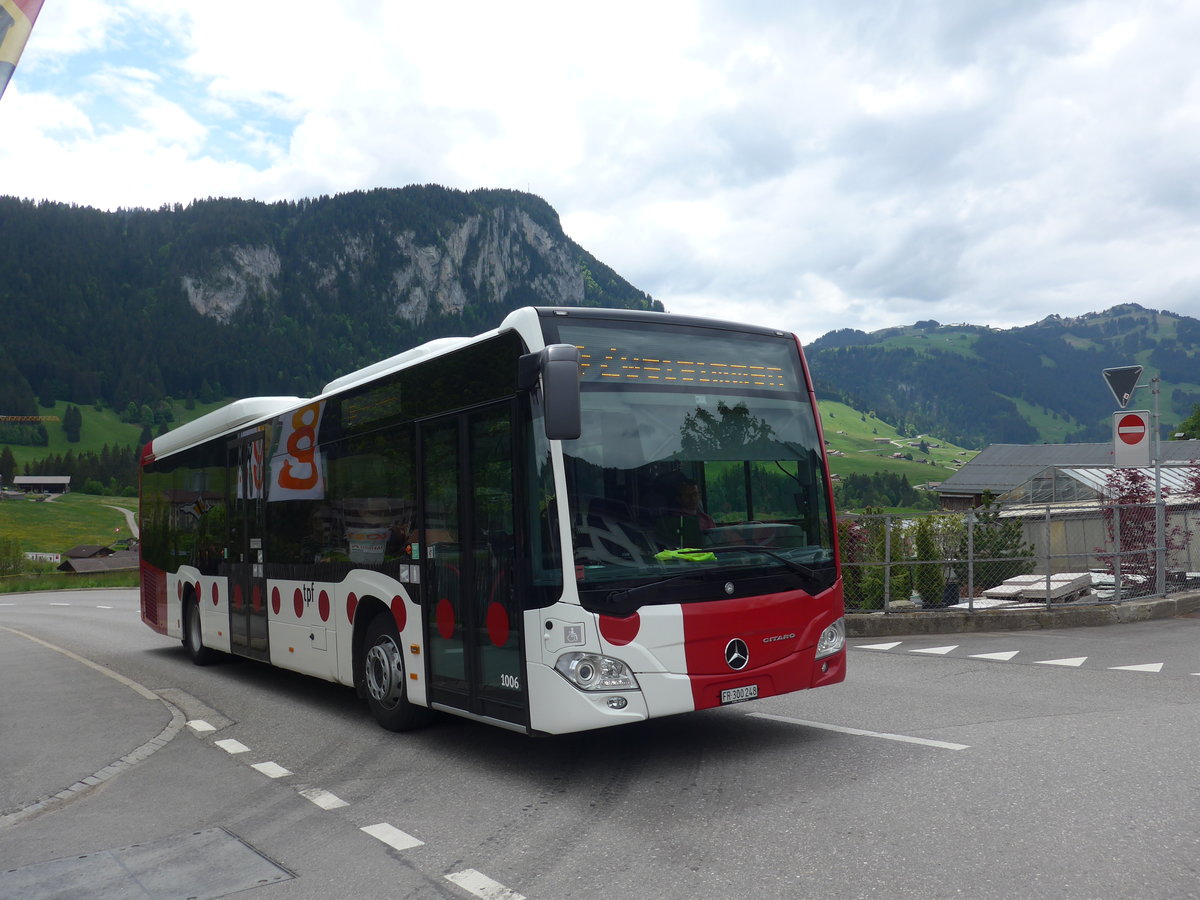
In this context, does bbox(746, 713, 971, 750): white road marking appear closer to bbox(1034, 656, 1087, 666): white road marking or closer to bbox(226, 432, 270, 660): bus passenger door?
bbox(1034, 656, 1087, 666): white road marking

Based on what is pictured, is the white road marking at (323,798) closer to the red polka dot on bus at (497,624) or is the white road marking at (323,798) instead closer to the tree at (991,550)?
the red polka dot on bus at (497,624)

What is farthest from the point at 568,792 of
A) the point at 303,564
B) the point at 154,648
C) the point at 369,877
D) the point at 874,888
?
the point at 154,648

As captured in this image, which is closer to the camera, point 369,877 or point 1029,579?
point 369,877

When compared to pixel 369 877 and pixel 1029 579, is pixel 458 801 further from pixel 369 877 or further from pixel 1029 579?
pixel 1029 579

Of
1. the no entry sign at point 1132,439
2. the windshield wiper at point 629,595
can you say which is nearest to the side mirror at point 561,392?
the windshield wiper at point 629,595

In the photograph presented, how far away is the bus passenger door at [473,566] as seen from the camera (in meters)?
6.52

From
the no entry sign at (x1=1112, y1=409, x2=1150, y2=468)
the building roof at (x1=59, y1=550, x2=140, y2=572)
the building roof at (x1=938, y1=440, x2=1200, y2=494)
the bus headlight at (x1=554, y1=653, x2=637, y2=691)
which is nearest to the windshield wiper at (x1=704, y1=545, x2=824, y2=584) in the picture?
the bus headlight at (x1=554, y1=653, x2=637, y2=691)

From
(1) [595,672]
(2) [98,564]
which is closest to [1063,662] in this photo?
(1) [595,672]

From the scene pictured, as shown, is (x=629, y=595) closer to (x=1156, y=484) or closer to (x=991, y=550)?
(x=991, y=550)

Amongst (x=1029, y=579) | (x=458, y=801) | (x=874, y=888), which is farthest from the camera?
(x=1029, y=579)

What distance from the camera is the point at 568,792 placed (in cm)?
614

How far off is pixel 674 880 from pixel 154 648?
48.7ft

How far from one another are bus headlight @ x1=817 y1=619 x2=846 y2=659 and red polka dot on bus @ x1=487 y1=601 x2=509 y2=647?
6.74 feet

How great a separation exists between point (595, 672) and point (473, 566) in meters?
1.24
